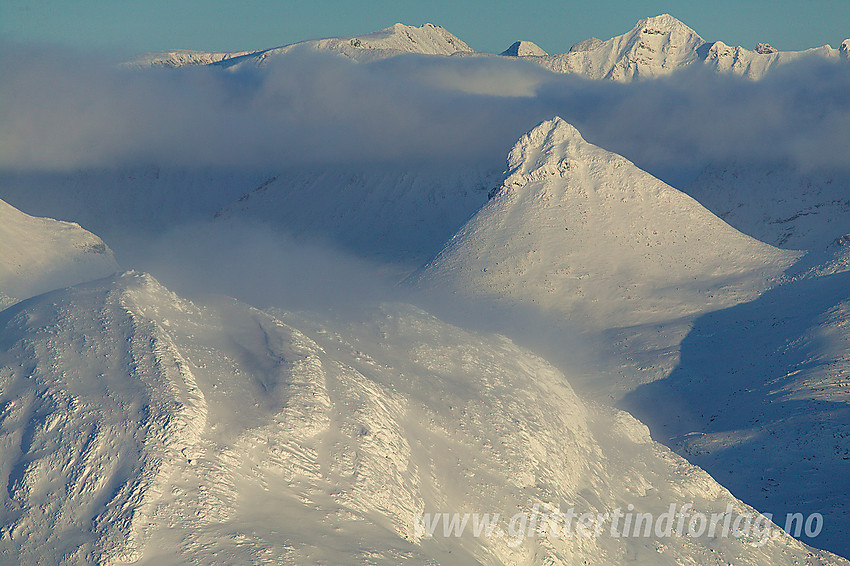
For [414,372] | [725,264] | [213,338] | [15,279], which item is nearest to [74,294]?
[213,338]

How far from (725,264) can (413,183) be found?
11541cm

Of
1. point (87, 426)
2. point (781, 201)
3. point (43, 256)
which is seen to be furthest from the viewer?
point (781, 201)

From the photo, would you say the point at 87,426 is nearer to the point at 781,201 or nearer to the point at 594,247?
the point at 594,247

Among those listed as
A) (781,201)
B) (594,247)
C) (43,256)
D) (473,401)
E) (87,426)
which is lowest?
(87,426)

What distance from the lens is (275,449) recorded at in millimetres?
19250

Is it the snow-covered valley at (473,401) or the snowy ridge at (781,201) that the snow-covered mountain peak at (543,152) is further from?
the snowy ridge at (781,201)

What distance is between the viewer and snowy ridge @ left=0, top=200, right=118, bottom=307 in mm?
58844

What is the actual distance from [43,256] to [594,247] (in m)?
48.9

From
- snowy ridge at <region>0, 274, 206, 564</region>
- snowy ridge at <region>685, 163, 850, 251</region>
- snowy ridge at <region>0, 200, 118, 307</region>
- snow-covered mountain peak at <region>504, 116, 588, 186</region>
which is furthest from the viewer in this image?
snowy ridge at <region>685, 163, 850, 251</region>

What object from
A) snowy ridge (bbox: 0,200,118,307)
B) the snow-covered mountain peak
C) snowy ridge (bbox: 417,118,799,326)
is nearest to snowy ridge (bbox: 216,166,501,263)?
the snow-covered mountain peak

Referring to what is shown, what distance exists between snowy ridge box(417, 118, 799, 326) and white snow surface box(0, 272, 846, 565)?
99.0 feet

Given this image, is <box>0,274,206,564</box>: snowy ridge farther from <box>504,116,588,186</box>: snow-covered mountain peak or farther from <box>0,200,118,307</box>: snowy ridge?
<box>504,116,588,186</box>: snow-covered mountain peak

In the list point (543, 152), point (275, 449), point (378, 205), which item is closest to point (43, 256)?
point (543, 152)

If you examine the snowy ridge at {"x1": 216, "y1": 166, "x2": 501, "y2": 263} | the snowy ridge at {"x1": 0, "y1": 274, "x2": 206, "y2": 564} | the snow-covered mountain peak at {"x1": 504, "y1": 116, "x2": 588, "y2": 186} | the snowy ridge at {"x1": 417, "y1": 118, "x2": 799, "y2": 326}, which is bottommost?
the snowy ridge at {"x1": 0, "y1": 274, "x2": 206, "y2": 564}
